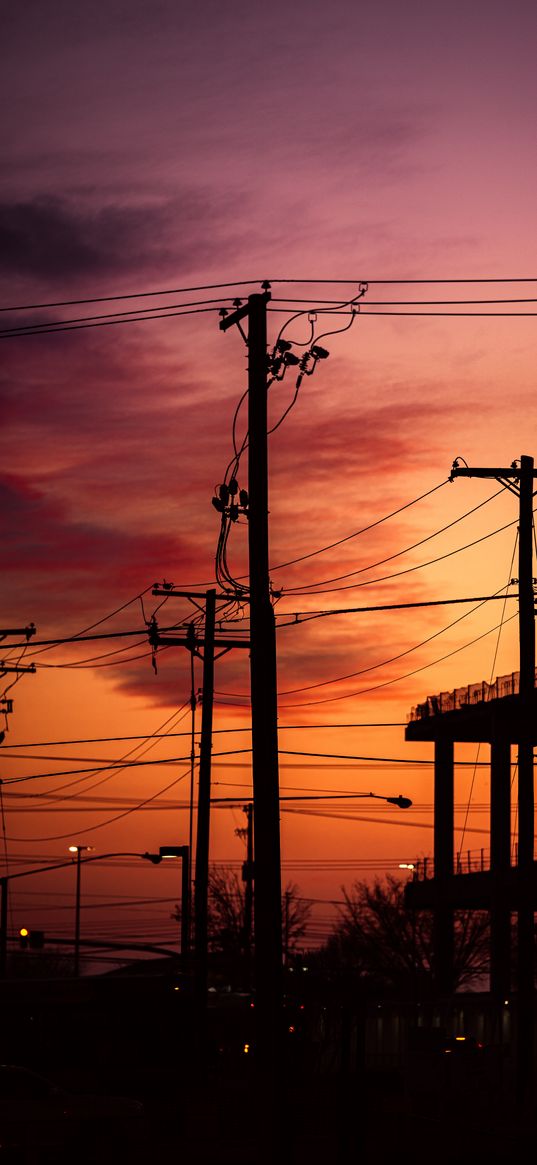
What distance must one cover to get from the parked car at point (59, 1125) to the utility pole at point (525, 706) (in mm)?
11054

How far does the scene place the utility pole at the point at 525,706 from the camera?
3206 centimetres

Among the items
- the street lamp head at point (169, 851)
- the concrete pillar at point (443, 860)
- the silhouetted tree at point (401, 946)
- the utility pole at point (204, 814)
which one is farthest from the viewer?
the silhouetted tree at point (401, 946)

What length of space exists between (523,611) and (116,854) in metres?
36.9

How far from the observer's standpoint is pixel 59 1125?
21359 millimetres

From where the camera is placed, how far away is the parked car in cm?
2078

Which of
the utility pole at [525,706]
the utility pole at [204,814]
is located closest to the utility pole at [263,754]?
→ the utility pole at [525,706]

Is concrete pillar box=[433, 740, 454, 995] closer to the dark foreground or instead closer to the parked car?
the dark foreground

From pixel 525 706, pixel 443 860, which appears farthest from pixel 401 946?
pixel 525 706

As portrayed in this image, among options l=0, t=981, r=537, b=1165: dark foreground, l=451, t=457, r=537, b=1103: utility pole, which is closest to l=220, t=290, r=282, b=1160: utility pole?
l=0, t=981, r=537, b=1165: dark foreground

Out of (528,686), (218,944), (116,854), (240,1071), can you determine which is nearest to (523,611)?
(528,686)

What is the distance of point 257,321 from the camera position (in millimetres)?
22375

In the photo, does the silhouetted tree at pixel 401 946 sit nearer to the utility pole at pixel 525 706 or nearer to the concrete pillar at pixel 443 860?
the concrete pillar at pixel 443 860

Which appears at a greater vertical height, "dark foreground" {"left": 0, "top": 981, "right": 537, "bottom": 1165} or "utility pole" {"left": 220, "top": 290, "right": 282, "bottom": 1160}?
"utility pole" {"left": 220, "top": 290, "right": 282, "bottom": 1160}

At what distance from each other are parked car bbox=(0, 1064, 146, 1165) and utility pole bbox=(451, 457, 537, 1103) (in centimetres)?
1105
